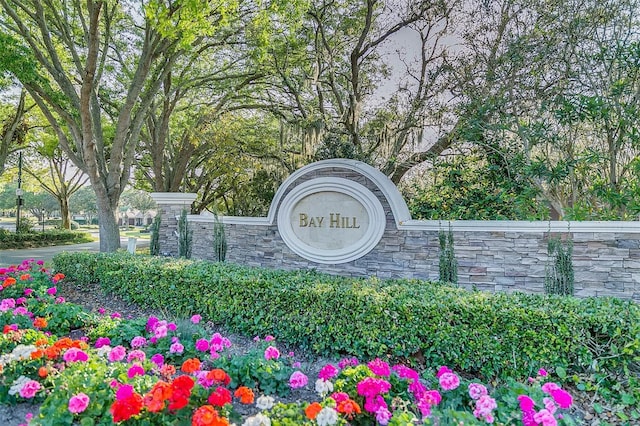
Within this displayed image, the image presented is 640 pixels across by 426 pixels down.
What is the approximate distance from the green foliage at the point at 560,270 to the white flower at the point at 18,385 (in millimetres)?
5319

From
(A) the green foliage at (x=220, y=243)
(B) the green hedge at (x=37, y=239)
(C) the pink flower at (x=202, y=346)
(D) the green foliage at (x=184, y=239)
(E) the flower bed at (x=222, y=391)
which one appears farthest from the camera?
(B) the green hedge at (x=37, y=239)

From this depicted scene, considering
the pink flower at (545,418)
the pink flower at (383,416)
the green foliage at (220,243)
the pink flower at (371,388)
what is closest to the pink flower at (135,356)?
the pink flower at (371,388)

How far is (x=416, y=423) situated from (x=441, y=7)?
9.04 metres

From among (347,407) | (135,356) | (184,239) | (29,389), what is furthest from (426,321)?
(184,239)

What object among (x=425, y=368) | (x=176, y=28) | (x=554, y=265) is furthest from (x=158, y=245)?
(x=554, y=265)

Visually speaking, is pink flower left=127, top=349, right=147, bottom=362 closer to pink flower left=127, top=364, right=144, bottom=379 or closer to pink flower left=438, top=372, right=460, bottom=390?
pink flower left=127, top=364, right=144, bottom=379

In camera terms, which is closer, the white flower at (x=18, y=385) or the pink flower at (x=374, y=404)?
the pink flower at (x=374, y=404)

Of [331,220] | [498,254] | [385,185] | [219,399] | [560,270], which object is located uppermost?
[385,185]

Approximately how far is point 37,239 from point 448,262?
18.4 metres

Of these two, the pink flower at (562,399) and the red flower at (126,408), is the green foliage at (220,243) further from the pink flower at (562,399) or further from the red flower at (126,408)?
the pink flower at (562,399)

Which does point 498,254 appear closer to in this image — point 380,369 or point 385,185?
point 385,185

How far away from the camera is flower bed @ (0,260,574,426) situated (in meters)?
1.99

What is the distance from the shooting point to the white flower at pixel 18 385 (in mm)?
2307

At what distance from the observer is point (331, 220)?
6.06m
